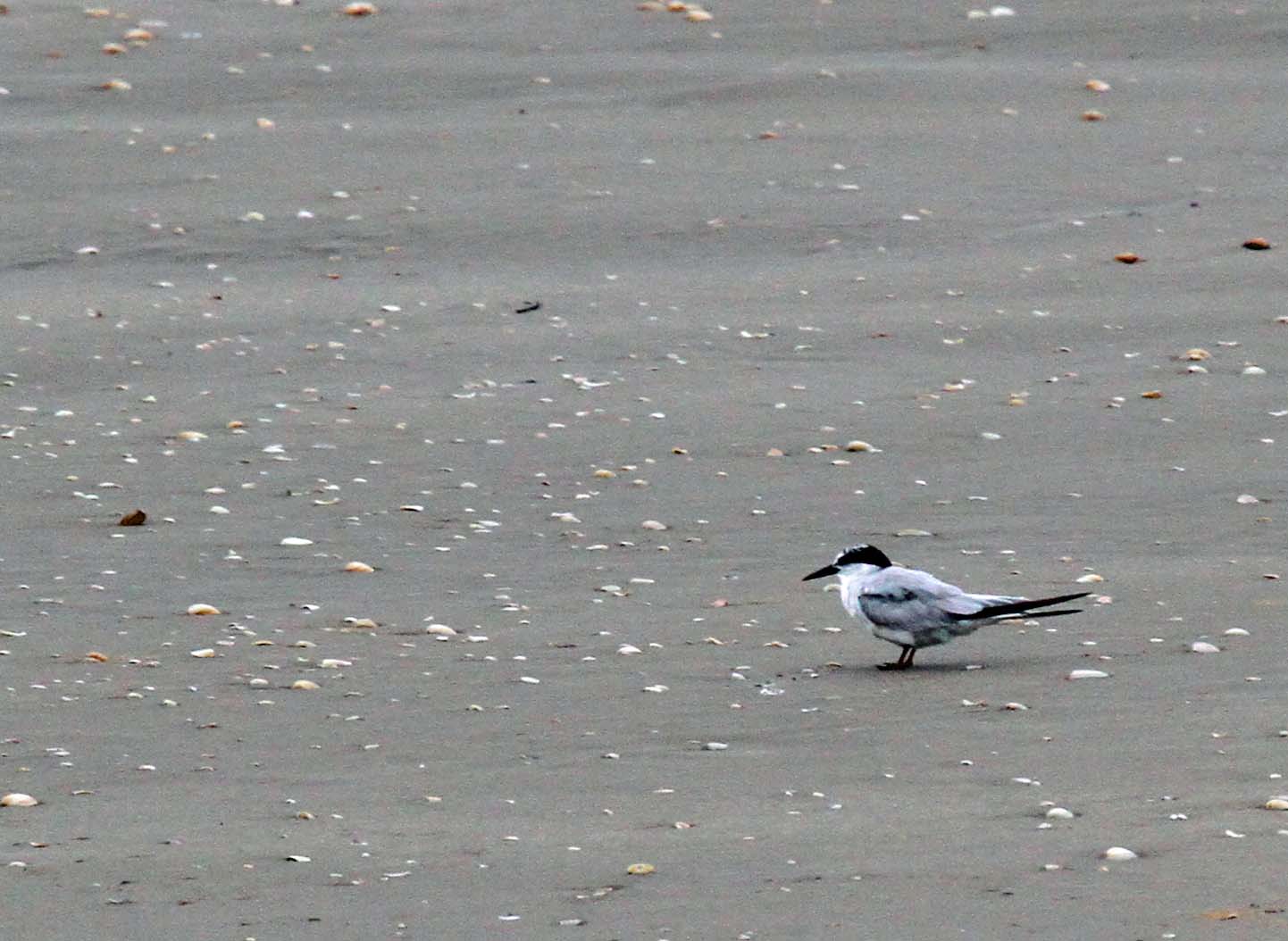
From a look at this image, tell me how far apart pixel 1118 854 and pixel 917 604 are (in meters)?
1.89

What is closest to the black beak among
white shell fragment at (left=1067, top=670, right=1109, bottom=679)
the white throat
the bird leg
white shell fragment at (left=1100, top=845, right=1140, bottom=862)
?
the white throat

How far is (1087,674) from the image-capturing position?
630 cm

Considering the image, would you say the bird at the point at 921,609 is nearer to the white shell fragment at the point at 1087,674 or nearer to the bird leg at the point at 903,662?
the bird leg at the point at 903,662

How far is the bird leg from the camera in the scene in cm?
665

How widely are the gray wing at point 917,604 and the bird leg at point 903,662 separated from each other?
0.14 meters

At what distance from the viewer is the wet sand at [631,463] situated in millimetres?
4914

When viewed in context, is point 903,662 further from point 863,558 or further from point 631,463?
point 631,463

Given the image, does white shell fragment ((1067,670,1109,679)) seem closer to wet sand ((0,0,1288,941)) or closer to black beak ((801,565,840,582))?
wet sand ((0,0,1288,941))

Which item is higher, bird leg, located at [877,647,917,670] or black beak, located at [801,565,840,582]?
black beak, located at [801,565,840,582]

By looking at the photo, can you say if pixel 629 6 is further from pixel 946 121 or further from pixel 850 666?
pixel 850 666

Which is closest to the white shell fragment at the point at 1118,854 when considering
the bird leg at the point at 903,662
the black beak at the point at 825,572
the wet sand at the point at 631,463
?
the wet sand at the point at 631,463

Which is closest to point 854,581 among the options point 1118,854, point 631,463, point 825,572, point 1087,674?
point 825,572

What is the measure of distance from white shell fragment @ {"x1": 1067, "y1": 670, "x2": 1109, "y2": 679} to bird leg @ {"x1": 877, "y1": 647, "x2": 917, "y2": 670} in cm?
53

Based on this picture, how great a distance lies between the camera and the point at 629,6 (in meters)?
15.6
